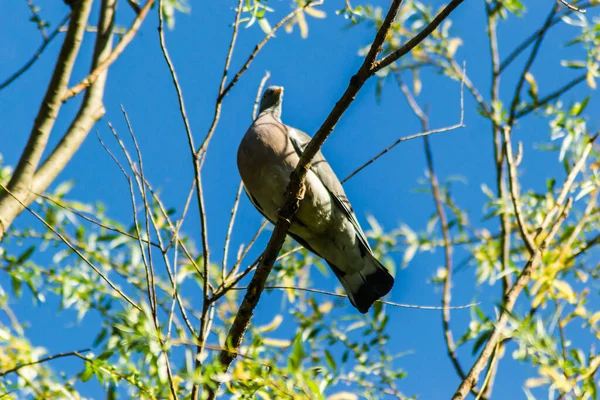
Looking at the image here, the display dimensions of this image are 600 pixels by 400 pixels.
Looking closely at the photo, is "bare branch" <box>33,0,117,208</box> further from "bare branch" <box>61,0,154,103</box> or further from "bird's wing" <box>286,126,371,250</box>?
"bird's wing" <box>286,126,371,250</box>

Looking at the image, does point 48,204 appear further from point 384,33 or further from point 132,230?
point 384,33

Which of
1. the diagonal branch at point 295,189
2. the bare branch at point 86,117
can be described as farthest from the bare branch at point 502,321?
the bare branch at point 86,117

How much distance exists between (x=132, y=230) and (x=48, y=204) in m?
0.56

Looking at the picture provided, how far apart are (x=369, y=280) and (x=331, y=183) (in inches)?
24.8

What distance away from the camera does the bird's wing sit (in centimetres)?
407

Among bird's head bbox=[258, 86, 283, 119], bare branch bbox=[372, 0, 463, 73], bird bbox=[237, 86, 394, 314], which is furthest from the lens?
bird's head bbox=[258, 86, 283, 119]

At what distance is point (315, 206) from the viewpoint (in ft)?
12.8

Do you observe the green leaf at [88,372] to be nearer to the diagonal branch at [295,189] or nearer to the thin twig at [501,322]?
the diagonal branch at [295,189]

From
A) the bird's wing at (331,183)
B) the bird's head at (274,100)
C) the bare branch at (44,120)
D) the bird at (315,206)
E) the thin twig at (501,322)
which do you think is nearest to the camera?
the thin twig at (501,322)

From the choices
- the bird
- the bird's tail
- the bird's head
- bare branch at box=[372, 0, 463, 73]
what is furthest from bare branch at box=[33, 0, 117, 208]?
bare branch at box=[372, 0, 463, 73]

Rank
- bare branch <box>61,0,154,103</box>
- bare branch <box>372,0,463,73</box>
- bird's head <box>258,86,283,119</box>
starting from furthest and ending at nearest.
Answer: bird's head <box>258,86,283,119</box> < bare branch <box>61,0,154,103</box> < bare branch <box>372,0,463,73</box>

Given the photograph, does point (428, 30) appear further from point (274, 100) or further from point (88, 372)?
point (274, 100)

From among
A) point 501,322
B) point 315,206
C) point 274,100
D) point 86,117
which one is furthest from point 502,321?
point 274,100

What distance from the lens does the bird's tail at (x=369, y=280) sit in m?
4.10
